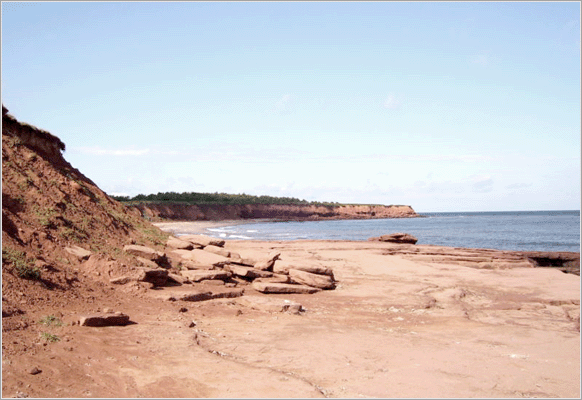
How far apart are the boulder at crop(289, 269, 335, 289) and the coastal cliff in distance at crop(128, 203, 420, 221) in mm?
56971

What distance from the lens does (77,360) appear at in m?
7.12

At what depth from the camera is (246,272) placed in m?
15.9

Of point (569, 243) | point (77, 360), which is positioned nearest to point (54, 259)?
point (77, 360)

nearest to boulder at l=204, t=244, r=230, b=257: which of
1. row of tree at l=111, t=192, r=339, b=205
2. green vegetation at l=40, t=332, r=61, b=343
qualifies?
green vegetation at l=40, t=332, r=61, b=343

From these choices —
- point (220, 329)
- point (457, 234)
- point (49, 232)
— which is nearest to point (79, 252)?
point (49, 232)

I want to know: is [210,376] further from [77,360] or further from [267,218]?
[267,218]

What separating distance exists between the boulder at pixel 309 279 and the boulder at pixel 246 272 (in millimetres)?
837

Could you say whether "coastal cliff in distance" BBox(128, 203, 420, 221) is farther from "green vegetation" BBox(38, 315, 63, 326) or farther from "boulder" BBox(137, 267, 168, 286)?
"green vegetation" BBox(38, 315, 63, 326)

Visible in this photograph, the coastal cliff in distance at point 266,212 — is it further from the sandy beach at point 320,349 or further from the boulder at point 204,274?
the sandy beach at point 320,349

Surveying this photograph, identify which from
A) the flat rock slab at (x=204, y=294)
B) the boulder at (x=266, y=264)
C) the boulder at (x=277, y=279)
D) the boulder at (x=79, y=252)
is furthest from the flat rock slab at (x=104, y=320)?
the boulder at (x=266, y=264)

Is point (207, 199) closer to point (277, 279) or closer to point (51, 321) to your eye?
point (277, 279)

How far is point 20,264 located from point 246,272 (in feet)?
24.4

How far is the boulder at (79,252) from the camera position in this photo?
1258 cm

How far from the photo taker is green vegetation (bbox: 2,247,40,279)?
32.1ft
